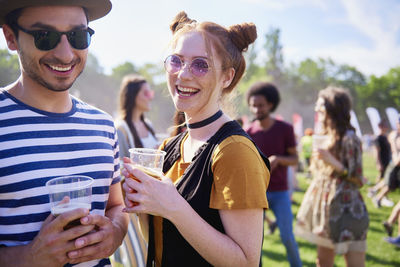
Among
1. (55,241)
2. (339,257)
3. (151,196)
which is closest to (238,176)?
(151,196)

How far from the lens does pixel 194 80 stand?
5.76ft

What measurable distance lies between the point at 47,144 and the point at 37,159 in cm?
11

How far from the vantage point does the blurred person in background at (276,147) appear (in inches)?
166

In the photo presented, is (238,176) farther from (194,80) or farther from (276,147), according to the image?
(276,147)

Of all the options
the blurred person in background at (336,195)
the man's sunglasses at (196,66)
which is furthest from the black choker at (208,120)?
the blurred person in background at (336,195)

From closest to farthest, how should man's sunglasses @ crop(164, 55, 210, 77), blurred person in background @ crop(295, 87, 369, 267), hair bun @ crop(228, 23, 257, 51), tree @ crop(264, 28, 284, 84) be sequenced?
1. man's sunglasses @ crop(164, 55, 210, 77)
2. hair bun @ crop(228, 23, 257, 51)
3. blurred person in background @ crop(295, 87, 369, 267)
4. tree @ crop(264, 28, 284, 84)

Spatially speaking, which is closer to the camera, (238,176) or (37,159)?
(238,176)

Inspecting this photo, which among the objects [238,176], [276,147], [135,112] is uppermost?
[135,112]

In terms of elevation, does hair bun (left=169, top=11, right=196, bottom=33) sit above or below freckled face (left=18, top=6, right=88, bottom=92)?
above

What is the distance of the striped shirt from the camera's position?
153cm

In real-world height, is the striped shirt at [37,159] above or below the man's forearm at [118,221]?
above

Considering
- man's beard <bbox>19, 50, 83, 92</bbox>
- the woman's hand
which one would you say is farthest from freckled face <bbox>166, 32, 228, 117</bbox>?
man's beard <bbox>19, 50, 83, 92</bbox>

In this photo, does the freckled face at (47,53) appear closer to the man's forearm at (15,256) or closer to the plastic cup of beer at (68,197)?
the plastic cup of beer at (68,197)

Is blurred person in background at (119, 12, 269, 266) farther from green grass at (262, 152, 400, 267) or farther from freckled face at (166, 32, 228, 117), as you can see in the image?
green grass at (262, 152, 400, 267)
